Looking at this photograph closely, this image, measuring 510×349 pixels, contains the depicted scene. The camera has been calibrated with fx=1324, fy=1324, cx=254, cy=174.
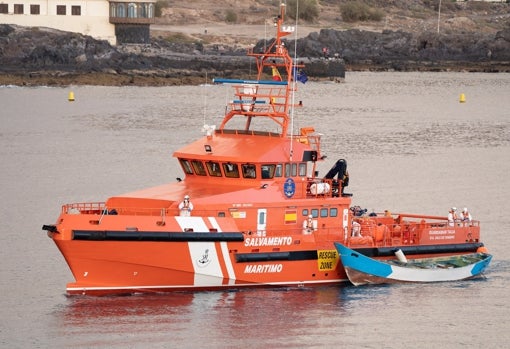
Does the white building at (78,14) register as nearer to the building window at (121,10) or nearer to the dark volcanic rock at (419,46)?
the building window at (121,10)

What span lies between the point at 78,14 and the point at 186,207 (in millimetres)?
72476

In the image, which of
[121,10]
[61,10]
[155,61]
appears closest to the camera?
[155,61]

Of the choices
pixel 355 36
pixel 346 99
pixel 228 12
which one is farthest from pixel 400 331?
pixel 228 12

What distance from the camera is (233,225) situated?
85.9 feet

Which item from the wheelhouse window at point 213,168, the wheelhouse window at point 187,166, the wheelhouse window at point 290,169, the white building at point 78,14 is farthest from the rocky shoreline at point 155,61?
the wheelhouse window at point 290,169

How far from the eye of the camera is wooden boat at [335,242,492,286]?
27.2 metres

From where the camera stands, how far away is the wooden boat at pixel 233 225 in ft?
83.5

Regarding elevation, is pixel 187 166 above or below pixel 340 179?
above

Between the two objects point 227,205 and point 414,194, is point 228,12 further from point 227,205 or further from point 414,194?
point 227,205

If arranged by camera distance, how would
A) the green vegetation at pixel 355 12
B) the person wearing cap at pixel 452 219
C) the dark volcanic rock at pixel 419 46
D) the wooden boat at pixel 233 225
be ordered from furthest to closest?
the green vegetation at pixel 355 12, the dark volcanic rock at pixel 419 46, the person wearing cap at pixel 452 219, the wooden boat at pixel 233 225

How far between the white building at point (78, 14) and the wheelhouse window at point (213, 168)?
228 feet

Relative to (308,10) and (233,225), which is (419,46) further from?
(233,225)

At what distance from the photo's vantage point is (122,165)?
4672 centimetres

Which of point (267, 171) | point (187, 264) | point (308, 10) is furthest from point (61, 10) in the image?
point (187, 264)
